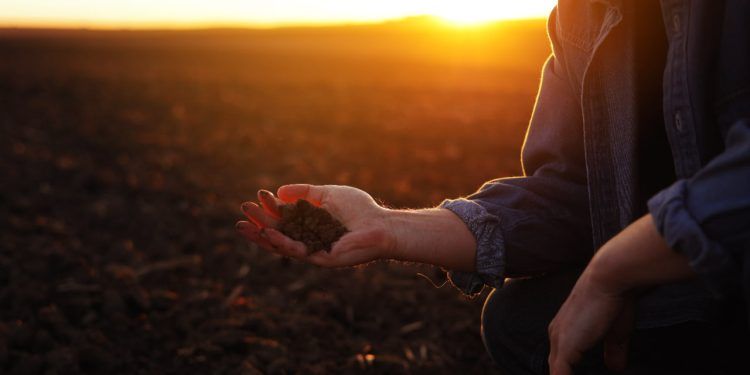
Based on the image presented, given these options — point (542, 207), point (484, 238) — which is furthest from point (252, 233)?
point (542, 207)

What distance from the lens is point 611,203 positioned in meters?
1.74

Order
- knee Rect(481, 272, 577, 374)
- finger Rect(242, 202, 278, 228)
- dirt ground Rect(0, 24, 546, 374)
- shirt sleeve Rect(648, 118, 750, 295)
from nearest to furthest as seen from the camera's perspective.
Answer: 1. shirt sleeve Rect(648, 118, 750, 295)
2. finger Rect(242, 202, 278, 228)
3. knee Rect(481, 272, 577, 374)
4. dirt ground Rect(0, 24, 546, 374)

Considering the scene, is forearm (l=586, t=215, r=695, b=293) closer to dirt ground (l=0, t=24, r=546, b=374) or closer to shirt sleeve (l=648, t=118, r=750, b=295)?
shirt sleeve (l=648, t=118, r=750, b=295)

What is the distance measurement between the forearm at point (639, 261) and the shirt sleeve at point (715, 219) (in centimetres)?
4

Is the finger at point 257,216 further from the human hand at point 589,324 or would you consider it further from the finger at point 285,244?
the human hand at point 589,324

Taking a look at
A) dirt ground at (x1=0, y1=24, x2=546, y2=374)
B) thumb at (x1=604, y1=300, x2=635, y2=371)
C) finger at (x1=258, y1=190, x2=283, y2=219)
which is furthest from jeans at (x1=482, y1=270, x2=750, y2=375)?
dirt ground at (x1=0, y1=24, x2=546, y2=374)

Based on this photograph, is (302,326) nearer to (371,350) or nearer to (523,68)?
(371,350)

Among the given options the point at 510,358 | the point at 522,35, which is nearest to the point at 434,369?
the point at 510,358

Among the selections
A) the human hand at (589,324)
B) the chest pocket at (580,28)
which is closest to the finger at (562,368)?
the human hand at (589,324)

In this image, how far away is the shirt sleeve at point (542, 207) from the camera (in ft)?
6.01

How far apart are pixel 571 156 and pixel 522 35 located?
127 ft

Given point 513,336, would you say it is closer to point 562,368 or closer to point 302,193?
point 562,368

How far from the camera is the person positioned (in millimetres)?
1313

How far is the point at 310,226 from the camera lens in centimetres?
179
